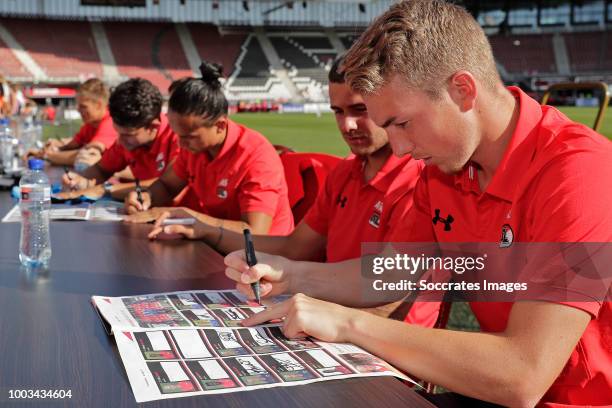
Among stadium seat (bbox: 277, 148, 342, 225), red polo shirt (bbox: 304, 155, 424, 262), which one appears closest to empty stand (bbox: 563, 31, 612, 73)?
stadium seat (bbox: 277, 148, 342, 225)

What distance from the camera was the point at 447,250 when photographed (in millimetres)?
1623

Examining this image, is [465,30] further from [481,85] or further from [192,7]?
[192,7]

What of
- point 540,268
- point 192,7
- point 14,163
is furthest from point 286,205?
point 192,7

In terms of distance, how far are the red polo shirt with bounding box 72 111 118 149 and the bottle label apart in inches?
138

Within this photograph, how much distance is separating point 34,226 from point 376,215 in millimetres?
1059

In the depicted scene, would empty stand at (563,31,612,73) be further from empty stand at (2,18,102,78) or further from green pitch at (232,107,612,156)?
empty stand at (2,18,102,78)

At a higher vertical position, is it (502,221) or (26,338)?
(502,221)

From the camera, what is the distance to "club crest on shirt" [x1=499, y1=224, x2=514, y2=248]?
134 cm

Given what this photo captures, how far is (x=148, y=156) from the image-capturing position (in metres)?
4.49

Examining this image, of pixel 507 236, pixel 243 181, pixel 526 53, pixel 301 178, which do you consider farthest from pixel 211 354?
pixel 526 53

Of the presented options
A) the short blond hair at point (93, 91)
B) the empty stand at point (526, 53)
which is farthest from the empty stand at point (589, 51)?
the short blond hair at point (93, 91)

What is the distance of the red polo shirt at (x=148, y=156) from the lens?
14.0ft

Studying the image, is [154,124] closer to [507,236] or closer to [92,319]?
[92,319]

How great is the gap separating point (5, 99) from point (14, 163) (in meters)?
2.49
